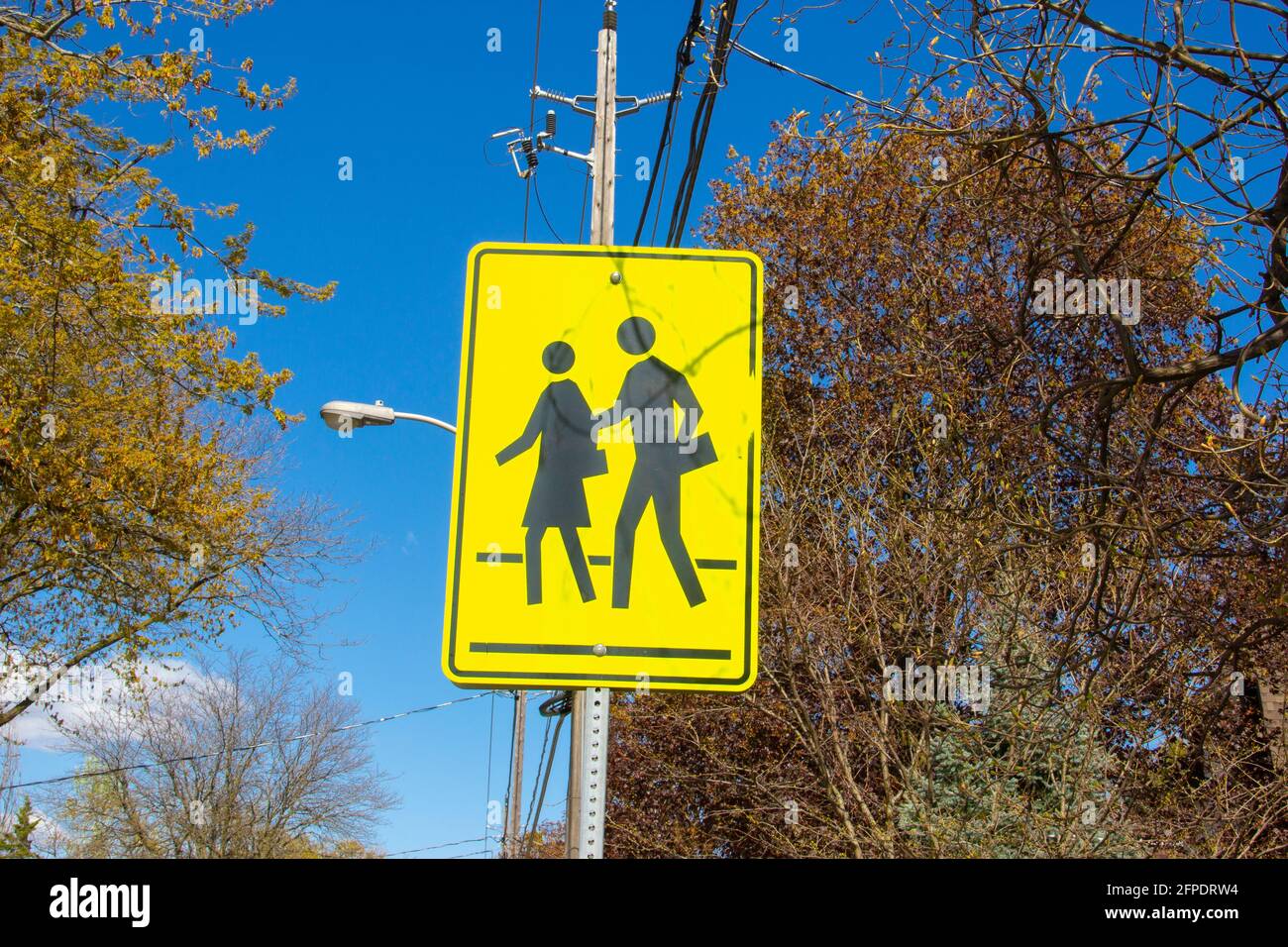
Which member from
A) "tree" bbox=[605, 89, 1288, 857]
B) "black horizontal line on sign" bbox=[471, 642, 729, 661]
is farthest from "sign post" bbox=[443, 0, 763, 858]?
"tree" bbox=[605, 89, 1288, 857]

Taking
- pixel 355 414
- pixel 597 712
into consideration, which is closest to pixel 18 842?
pixel 355 414

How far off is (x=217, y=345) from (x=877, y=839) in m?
9.42

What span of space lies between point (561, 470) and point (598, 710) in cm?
46

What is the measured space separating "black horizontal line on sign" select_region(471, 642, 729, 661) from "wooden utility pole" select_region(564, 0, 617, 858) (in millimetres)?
74

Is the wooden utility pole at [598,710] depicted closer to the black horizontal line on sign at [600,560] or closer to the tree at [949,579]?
the black horizontal line on sign at [600,560]

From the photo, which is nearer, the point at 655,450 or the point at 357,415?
the point at 655,450

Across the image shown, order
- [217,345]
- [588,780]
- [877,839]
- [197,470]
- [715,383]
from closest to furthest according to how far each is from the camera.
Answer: [588,780] < [715,383] < [877,839] < [217,345] < [197,470]

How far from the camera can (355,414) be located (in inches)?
468

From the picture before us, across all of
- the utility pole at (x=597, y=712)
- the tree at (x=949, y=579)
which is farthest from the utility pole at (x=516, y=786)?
the utility pole at (x=597, y=712)

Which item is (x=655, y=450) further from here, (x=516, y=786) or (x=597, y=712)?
(x=516, y=786)

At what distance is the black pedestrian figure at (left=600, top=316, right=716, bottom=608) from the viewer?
7.16 feet

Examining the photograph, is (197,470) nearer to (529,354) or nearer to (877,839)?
(877,839)
